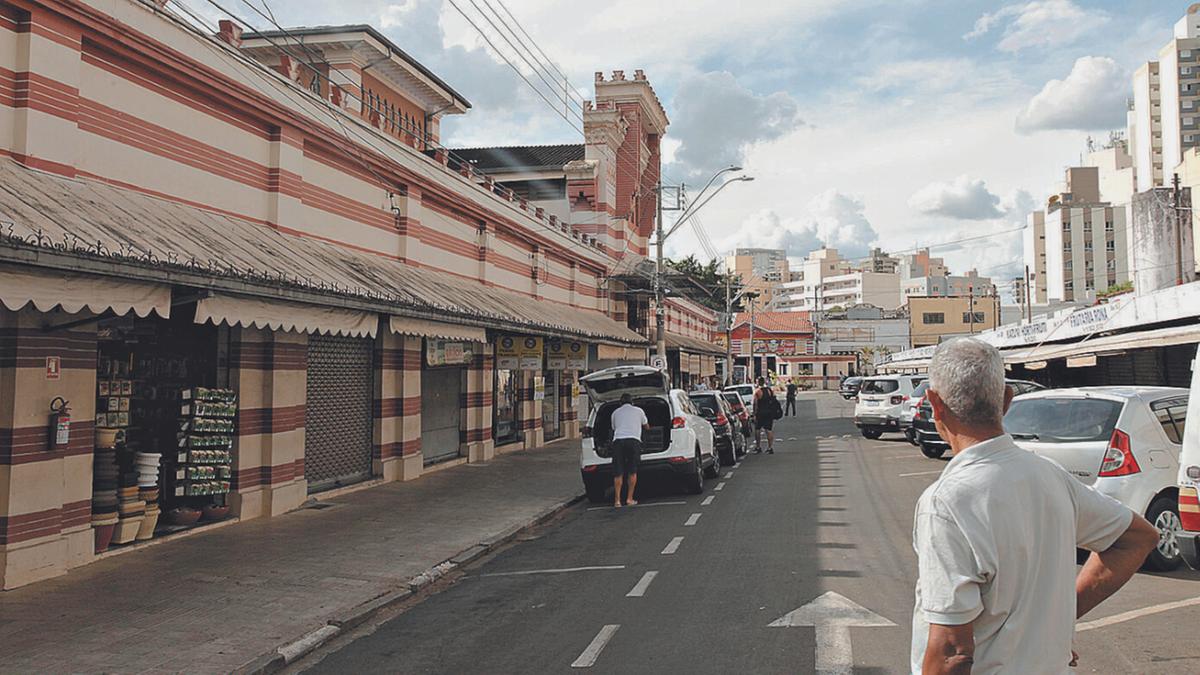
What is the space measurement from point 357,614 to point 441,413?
40.0 ft

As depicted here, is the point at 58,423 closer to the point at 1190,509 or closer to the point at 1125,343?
the point at 1190,509

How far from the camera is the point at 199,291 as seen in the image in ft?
31.2

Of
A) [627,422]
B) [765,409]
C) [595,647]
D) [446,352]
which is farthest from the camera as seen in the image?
[765,409]

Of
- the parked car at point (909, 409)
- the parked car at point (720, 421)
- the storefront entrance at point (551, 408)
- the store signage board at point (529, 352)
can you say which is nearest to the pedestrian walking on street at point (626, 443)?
the parked car at point (720, 421)

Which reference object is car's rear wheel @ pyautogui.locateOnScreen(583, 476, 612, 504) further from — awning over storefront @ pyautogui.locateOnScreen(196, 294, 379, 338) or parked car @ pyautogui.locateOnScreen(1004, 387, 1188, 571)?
parked car @ pyautogui.locateOnScreen(1004, 387, 1188, 571)

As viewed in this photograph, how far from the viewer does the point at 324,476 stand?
15219 millimetres

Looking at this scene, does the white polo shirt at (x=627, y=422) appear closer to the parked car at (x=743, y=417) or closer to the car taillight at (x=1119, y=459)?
the car taillight at (x=1119, y=459)

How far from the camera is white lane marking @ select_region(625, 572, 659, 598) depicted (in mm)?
8352

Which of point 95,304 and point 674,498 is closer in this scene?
point 95,304

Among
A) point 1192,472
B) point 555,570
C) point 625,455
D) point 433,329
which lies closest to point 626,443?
point 625,455

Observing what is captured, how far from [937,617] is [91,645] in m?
6.70

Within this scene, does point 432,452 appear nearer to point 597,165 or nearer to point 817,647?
point 817,647

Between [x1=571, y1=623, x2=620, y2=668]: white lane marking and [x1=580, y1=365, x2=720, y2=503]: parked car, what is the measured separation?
744 cm

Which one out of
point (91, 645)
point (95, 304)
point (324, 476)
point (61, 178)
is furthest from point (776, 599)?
point (324, 476)
